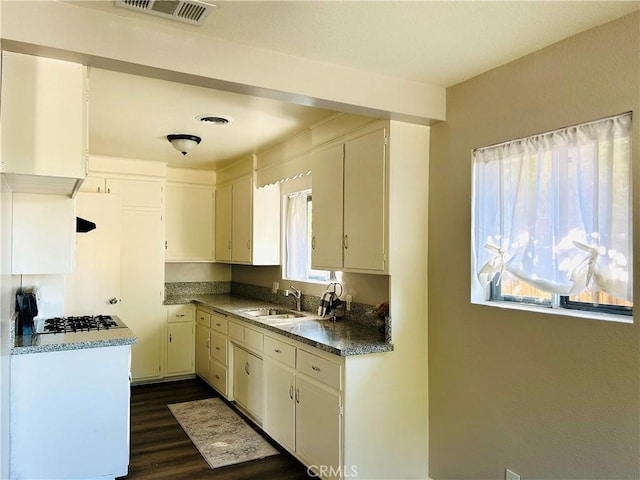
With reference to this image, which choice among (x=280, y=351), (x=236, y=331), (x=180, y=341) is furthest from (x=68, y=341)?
(x=180, y=341)

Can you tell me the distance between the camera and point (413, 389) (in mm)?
2918

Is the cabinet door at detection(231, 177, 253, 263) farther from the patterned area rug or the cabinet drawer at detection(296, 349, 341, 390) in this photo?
the cabinet drawer at detection(296, 349, 341, 390)

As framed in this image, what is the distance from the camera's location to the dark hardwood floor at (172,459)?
310cm

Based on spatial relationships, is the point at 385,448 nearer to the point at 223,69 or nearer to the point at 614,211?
the point at 614,211

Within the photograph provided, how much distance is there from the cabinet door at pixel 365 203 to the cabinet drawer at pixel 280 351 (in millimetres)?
723

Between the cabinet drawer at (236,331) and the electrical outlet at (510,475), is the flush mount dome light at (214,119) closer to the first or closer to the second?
the cabinet drawer at (236,331)

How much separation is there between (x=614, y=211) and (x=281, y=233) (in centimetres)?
336

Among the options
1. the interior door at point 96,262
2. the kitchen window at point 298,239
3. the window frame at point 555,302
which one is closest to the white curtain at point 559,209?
the window frame at point 555,302

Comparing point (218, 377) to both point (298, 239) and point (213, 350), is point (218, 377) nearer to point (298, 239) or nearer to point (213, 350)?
point (213, 350)

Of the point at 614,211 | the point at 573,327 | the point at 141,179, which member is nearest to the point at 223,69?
the point at 614,211

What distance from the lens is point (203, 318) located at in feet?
16.9

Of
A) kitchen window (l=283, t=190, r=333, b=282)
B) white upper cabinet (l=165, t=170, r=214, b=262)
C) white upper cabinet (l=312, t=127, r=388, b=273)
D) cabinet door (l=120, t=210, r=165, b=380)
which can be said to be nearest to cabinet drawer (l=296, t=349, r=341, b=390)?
white upper cabinet (l=312, t=127, r=388, b=273)

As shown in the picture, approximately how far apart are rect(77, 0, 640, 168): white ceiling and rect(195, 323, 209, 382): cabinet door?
266 centimetres

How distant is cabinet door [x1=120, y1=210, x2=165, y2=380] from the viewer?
5043 millimetres
